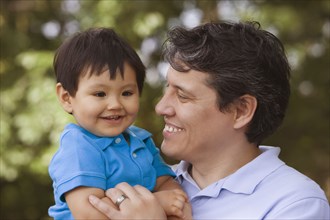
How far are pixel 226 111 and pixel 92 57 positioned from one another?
0.54m

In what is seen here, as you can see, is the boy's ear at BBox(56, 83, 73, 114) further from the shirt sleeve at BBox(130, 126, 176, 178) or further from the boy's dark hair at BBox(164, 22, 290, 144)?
the boy's dark hair at BBox(164, 22, 290, 144)

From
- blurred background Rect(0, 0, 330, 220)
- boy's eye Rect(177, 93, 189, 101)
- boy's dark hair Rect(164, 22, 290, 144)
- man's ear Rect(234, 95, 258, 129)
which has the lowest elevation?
blurred background Rect(0, 0, 330, 220)

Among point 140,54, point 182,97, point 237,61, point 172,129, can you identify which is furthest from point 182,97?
point 140,54

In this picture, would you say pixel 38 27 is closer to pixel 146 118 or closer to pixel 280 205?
pixel 146 118

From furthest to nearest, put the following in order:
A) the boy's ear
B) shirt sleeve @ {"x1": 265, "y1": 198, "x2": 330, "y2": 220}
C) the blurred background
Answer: the blurred background < the boy's ear < shirt sleeve @ {"x1": 265, "y1": 198, "x2": 330, "y2": 220}

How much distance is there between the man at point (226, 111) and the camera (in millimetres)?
2342

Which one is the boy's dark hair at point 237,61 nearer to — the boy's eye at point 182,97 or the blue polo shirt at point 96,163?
the boy's eye at point 182,97

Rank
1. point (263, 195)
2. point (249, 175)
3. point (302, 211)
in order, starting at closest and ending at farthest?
point (302, 211) < point (263, 195) < point (249, 175)

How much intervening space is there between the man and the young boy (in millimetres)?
111

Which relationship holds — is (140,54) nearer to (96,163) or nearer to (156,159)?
(156,159)

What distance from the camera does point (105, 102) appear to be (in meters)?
2.32

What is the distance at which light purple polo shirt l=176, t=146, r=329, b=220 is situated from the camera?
2178mm

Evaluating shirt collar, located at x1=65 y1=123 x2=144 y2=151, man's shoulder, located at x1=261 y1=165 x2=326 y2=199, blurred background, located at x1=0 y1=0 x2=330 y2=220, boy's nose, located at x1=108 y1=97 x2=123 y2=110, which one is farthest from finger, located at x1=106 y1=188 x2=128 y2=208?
blurred background, located at x1=0 y1=0 x2=330 y2=220

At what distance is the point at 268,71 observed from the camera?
2426mm
